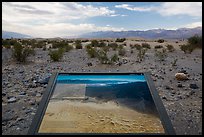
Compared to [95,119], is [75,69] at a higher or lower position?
lower

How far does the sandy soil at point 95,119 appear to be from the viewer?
9.16ft

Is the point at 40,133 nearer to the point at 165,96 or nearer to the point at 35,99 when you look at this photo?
the point at 35,99

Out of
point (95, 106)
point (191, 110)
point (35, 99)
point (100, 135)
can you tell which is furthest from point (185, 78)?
point (100, 135)

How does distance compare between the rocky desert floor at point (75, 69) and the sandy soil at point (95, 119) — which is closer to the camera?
the sandy soil at point (95, 119)

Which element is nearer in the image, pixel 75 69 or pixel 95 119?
pixel 95 119

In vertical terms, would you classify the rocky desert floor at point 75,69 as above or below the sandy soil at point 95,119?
below

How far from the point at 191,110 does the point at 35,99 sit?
297cm

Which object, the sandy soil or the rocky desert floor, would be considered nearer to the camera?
the sandy soil

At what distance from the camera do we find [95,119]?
2.97 metres

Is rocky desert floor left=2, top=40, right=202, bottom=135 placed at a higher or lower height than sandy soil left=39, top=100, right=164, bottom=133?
lower

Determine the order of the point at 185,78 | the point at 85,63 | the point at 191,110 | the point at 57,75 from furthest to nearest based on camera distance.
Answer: the point at 85,63
the point at 185,78
the point at 191,110
the point at 57,75

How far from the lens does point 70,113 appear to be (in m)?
3.07

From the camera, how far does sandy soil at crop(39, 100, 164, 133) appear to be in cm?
279

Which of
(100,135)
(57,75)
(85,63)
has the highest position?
(57,75)
